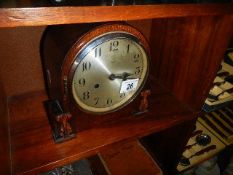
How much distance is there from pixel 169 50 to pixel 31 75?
0.59 metres

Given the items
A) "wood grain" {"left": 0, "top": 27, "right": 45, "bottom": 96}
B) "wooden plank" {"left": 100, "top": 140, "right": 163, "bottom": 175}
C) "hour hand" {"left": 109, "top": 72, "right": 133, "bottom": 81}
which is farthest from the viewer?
"wooden plank" {"left": 100, "top": 140, "right": 163, "bottom": 175}

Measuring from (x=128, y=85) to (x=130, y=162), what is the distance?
630 mm

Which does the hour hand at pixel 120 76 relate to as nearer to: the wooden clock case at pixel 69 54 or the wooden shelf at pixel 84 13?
the wooden clock case at pixel 69 54

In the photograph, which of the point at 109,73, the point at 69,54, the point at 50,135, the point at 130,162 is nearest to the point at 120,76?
A: the point at 109,73

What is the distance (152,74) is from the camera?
1143 mm

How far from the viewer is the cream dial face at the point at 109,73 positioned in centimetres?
64

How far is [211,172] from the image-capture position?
1602mm

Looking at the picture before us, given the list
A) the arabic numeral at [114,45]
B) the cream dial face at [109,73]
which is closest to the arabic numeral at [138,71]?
the cream dial face at [109,73]

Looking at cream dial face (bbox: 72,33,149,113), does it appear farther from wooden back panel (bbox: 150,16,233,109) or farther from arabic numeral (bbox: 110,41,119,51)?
wooden back panel (bbox: 150,16,233,109)

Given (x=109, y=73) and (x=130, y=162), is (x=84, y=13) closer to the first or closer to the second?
(x=109, y=73)

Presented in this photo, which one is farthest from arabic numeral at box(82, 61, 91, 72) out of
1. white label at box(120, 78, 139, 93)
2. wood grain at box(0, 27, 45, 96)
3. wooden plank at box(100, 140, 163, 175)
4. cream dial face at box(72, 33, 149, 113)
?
wooden plank at box(100, 140, 163, 175)

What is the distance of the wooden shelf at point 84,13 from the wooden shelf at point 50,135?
1.33 feet

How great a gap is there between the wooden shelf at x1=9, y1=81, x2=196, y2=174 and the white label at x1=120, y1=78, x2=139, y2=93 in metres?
0.13

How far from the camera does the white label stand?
29.5 inches
